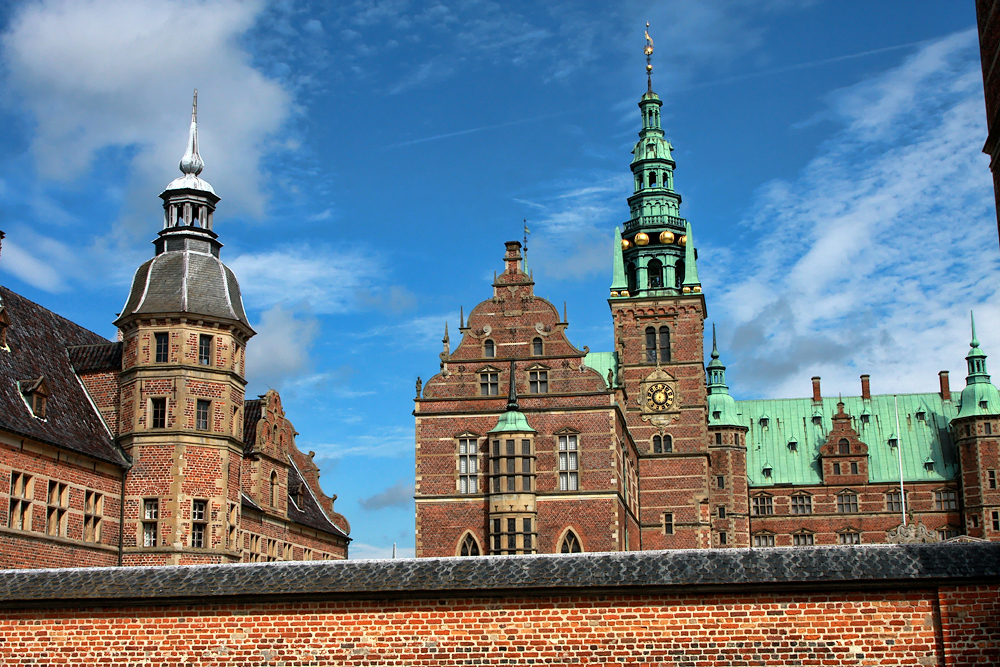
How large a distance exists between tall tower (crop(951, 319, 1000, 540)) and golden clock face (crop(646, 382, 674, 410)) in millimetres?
24319

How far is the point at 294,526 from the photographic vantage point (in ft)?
136

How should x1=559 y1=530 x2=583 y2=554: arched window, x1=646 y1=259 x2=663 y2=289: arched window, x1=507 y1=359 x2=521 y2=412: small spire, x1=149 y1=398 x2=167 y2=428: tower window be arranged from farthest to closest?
x1=646 y1=259 x2=663 y2=289: arched window, x1=507 y1=359 x2=521 y2=412: small spire, x1=559 y1=530 x2=583 y2=554: arched window, x1=149 y1=398 x2=167 y2=428: tower window

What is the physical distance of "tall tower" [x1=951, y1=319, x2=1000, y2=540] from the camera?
68.1 meters

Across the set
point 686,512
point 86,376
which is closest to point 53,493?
point 86,376

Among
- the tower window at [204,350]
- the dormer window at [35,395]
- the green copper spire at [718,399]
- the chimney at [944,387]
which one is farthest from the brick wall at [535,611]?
the chimney at [944,387]

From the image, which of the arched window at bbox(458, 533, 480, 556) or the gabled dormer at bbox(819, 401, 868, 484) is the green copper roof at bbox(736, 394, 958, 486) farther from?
the arched window at bbox(458, 533, 480, 556)

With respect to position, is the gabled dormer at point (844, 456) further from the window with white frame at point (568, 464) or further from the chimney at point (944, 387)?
the window with white frame at point (568, 464)

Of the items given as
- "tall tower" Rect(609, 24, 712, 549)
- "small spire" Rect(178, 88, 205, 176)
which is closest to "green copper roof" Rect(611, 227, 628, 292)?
"tall tower" Rect(609, 24, 712, 549)

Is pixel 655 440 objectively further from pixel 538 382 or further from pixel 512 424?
pixel 512 424

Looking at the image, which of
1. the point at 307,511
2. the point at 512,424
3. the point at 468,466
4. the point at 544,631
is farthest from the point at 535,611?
the point at 307,511

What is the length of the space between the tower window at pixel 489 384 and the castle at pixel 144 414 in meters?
12.0

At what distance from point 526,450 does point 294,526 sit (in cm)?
891

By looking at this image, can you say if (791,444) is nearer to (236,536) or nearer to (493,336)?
(493,336)

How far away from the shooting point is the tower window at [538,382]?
143ft
